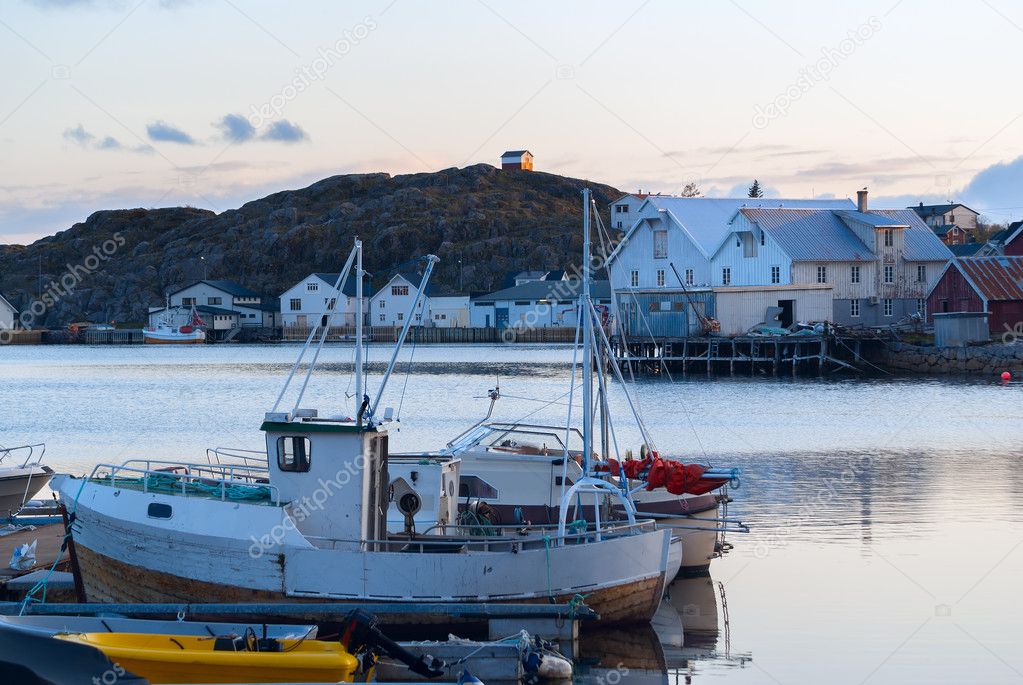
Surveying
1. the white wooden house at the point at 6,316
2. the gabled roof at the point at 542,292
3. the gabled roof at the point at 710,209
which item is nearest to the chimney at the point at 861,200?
the gabled roof at the point at 710,209

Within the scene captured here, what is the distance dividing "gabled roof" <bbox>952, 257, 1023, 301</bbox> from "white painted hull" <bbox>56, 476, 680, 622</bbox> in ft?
182

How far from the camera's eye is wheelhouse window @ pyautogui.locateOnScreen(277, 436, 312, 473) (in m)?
17.2

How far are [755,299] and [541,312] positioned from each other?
177 feet

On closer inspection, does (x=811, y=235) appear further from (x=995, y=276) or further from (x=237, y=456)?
(x=237, y=456)

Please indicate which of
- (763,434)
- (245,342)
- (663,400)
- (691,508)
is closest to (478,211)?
(245,342)

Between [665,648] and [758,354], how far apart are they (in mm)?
56832

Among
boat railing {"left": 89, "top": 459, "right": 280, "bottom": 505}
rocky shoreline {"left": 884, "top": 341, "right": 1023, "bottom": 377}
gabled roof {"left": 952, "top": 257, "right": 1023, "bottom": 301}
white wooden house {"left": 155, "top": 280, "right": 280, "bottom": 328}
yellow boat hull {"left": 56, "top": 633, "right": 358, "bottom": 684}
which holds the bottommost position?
yellow boat hull {"left": 56, "top": 633, "right": 358, "bottom": 684}

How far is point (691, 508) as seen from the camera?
2222 centimetres

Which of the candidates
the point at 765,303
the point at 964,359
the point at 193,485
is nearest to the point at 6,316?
the point at 765,303

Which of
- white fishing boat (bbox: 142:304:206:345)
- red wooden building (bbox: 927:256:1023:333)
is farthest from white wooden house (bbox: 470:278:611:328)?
red wooden building (bbox: 927:256:1023:333)

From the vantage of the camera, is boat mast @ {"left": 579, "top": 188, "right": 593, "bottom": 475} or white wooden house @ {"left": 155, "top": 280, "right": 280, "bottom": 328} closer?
boat mast @ {"left": 579, "top": 188, "right": 593, "bottom": 475}

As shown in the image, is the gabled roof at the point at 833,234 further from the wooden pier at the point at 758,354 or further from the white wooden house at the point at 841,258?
the wooden pier at the point at 758,354

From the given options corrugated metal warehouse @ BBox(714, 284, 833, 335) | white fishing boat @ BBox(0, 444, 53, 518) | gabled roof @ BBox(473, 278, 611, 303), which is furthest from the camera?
gabled roof @ BBox(473, 278, 611, 303)

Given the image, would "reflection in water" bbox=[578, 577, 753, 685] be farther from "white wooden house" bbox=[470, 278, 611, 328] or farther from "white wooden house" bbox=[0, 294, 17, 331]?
"white wooden house" bbox=[0, 294, 17, 331]
